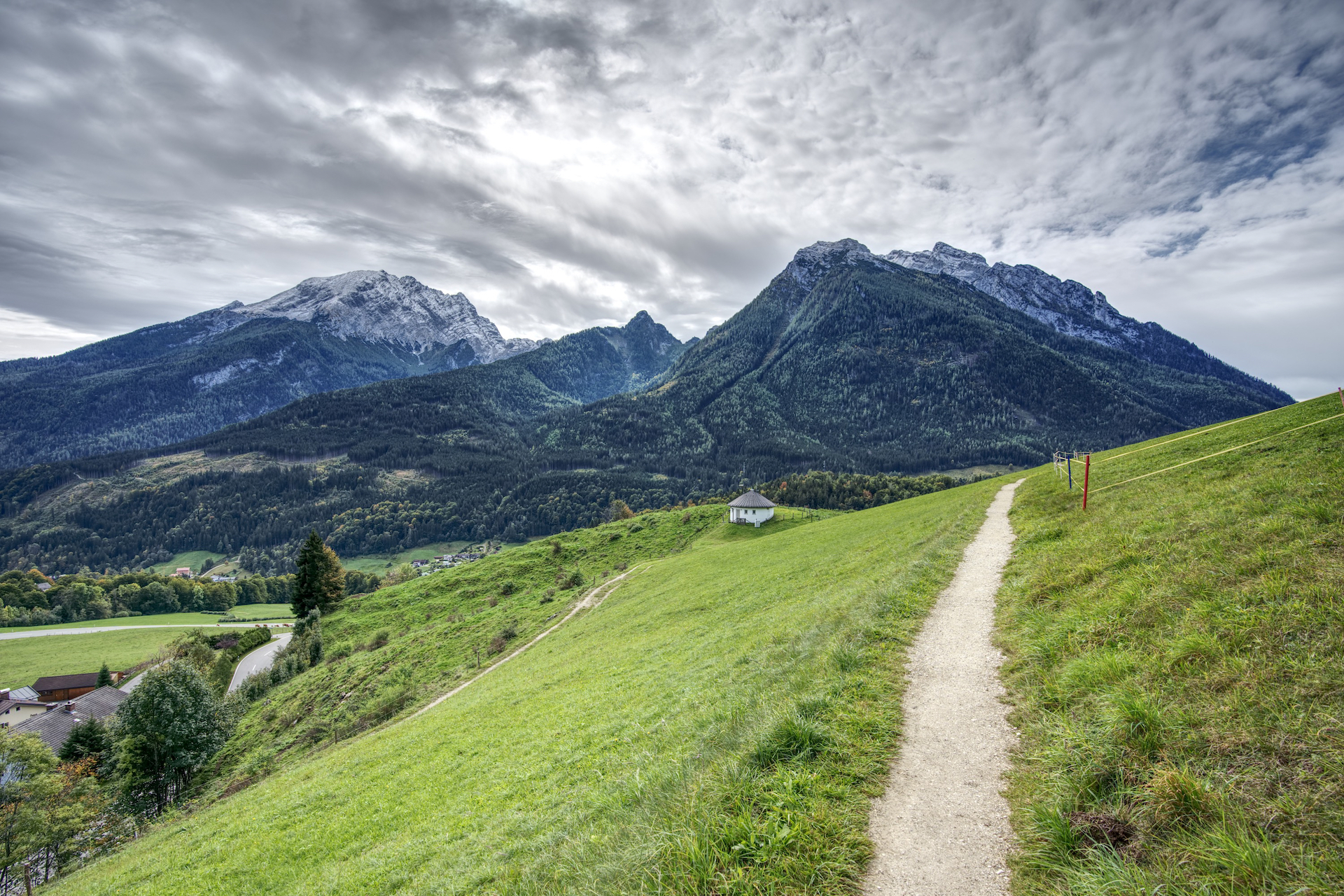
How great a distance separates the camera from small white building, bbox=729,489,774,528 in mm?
77062

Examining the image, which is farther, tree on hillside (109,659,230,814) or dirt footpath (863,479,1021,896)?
tree on hillside (109,659,230,814)

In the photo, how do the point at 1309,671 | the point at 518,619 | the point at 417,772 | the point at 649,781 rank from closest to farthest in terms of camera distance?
1. the point at 1309,671
2. the point at 649,781
3. the point at 417,772
4. the point at 518,619

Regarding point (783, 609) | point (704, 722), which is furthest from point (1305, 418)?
point (704, 722)

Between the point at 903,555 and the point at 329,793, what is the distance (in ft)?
80.7

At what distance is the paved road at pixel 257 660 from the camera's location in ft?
249

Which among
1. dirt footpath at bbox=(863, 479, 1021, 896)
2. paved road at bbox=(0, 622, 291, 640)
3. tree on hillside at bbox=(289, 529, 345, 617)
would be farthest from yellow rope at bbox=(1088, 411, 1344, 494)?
paved road at bbox=(0, 622, 291, 640)

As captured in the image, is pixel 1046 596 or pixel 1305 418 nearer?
pixel 1046 596

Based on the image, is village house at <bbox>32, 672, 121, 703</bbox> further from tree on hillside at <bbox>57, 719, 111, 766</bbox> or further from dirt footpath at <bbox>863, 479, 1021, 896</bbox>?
dirt footpath at <bbox>863, 479, 1021, 896</bbox>

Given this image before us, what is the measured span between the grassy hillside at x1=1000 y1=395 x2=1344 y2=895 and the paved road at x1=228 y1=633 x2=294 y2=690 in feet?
302

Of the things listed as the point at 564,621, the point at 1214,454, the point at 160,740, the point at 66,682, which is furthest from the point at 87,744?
the point at 1214,454

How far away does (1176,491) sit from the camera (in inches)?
603

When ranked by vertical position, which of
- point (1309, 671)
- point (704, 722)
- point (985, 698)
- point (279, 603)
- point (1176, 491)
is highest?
point (1176, 491)

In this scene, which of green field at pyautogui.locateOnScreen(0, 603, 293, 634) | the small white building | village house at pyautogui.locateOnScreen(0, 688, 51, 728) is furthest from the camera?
green field at pyautogui.locateOnScreen(0, 603, 293, 634)

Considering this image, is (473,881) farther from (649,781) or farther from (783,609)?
(783,609)
